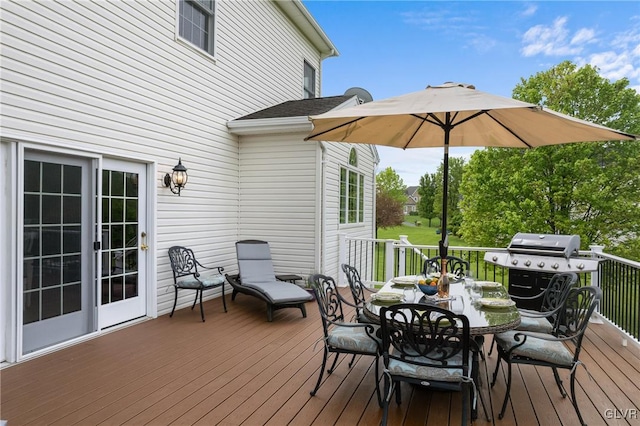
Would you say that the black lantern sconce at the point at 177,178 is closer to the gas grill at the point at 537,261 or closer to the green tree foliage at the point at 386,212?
the gas grill at the point at 537,261

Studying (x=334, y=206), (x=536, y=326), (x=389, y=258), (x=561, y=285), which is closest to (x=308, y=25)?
(x=334, y=206)

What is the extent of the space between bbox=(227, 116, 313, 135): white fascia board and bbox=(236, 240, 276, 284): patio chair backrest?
6.55 feet

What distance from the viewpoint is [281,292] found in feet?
17.1

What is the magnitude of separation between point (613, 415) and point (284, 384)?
8.20 ft

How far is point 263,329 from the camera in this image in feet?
15.3

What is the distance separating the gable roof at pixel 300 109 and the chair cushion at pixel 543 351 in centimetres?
490

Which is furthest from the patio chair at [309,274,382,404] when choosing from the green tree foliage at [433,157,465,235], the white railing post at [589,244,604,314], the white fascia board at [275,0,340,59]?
the green tree foliage at [433,157,465,235]

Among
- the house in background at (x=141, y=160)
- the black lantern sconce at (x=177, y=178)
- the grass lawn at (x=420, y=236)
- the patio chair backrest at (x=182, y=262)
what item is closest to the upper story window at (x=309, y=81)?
the house in background at (x=141, y=160)

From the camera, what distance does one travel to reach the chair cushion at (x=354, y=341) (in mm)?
2805

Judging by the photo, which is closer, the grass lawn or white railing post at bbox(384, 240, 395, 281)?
white railing post at bbox(384, 240, 395, 281)

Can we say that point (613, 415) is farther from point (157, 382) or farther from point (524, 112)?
point (157, 382)

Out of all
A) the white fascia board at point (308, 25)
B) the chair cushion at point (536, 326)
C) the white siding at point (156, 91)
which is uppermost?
the white fascia board at point (308, 25)

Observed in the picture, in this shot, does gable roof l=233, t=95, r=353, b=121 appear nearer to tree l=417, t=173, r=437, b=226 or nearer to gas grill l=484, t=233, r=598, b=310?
gas grill l=484, t=233, r=598, b=310

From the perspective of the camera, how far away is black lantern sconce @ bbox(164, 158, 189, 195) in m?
5.26
